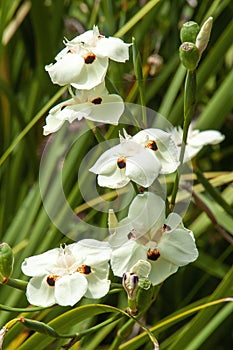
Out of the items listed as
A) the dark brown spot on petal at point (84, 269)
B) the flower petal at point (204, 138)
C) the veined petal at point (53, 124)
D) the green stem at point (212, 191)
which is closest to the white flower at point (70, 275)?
the dark brown spot on petal at point (84, 269)

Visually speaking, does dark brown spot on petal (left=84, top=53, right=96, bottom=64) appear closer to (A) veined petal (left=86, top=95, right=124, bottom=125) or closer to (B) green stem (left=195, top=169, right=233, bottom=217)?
(A) veined petal (left=86, top=95, right=124, bottom=125)

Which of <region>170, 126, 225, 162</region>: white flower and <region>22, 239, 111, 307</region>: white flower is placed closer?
<region>22, 239, 111, 307</region>: white flower

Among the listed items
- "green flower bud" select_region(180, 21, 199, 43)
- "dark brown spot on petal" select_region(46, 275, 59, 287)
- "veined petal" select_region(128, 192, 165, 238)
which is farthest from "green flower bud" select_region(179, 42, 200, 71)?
"dark brown spot on petal" select_region(46, 275, 59, 287)

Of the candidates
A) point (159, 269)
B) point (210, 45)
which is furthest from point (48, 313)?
point (210, 45)

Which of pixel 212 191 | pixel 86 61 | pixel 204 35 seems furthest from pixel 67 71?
pixel 212 191

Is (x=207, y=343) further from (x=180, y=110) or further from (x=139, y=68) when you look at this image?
(x=139, y=68)

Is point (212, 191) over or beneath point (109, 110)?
beneath

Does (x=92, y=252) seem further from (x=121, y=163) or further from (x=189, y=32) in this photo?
(x=189, y=32)
